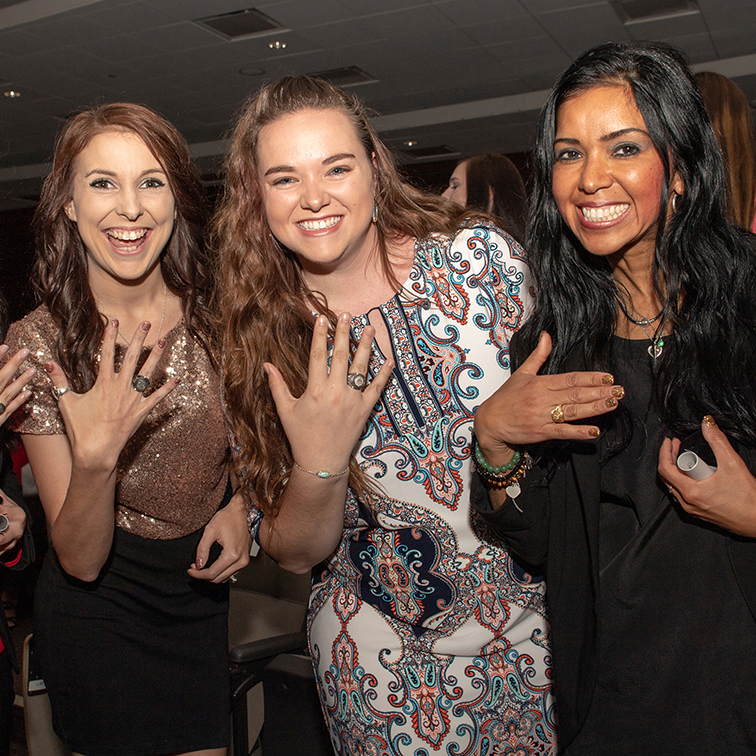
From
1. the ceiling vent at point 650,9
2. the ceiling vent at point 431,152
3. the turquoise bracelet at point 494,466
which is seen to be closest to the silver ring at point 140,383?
the turquoise bracelet at point 494,466

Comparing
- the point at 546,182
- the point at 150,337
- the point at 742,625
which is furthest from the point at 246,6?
the point at 742,625

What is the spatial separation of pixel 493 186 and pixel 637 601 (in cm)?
270

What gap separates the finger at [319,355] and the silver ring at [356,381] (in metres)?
0.05

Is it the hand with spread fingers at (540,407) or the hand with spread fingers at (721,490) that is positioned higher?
the hand with spread fingers at (540,407)

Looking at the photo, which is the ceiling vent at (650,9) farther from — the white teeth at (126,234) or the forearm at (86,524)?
the forearm at (86,524)

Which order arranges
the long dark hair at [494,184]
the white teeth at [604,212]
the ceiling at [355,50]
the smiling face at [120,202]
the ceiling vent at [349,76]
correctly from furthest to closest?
1. the ceiling vent at [349,76]
2. the ceiling at [355,50]
3. the long dark hair at [494,184]
4. the smiling face at [120,202]
5. the white teeth at [604,212]

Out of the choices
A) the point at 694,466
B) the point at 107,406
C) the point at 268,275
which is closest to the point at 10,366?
the point at 107,406

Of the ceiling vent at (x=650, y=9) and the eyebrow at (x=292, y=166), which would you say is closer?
the eyebrow at (x=292, y=166)

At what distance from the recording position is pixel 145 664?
1883mm

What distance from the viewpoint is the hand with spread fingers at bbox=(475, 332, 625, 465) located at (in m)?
1.16

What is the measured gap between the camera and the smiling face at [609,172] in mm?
1236

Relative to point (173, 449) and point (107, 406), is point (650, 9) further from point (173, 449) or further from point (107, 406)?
point (107, 406)

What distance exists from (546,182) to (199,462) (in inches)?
40.5

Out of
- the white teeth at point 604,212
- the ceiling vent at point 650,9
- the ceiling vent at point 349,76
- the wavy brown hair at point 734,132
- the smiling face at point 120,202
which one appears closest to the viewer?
the white teeth at point 604,212
